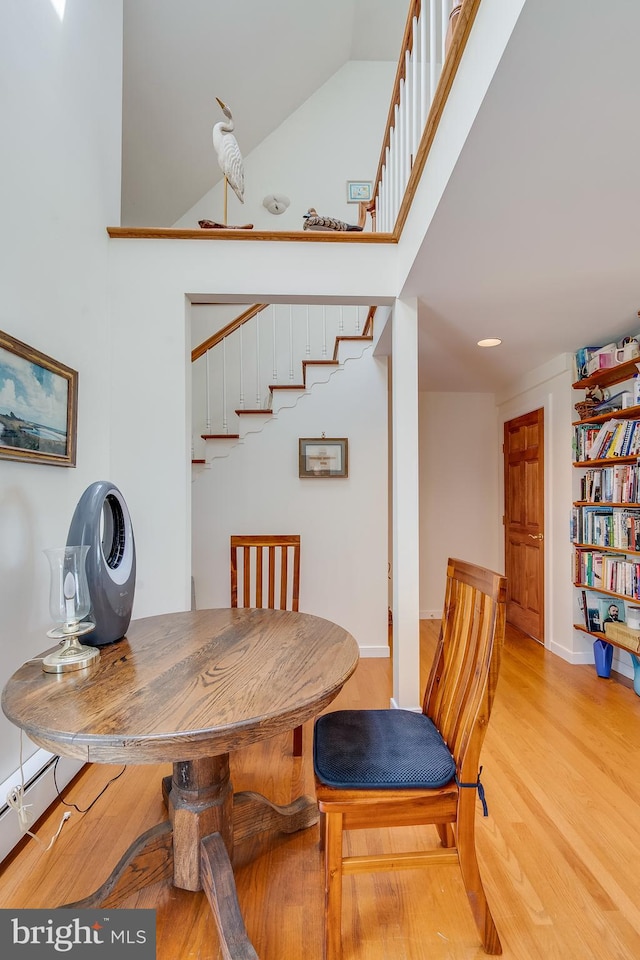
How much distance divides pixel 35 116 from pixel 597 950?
318 cm

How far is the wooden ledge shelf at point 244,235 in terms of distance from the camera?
7.40 ft

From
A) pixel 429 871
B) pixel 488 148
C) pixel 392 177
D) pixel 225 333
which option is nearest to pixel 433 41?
pixel 488 148

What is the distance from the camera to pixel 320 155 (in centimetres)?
462

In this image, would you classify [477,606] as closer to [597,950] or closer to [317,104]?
[597,950]

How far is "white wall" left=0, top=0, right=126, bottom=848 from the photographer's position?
1.53m

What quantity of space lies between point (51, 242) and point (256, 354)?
7.30 feet

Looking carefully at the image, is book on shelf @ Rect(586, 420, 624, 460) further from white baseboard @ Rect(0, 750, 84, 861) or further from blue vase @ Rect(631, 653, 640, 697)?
white baseboard @ Rect(0, 750, 84, 861)

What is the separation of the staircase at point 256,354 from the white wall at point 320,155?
1.36 meters

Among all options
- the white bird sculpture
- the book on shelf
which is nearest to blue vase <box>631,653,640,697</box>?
the book on shelf

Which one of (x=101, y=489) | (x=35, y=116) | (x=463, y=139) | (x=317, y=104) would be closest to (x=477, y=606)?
(x=101, y=489)

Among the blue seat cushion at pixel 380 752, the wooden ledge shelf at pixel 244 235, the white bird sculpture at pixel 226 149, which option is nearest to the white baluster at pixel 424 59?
the wooden ledge shelf at pixel 244 235

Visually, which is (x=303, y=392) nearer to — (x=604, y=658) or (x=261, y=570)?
(x=261, y=570)

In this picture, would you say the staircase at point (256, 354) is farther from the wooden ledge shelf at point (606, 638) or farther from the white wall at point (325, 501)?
the wooden ledge shelf at point (606, 638)

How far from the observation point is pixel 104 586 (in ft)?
4.42
